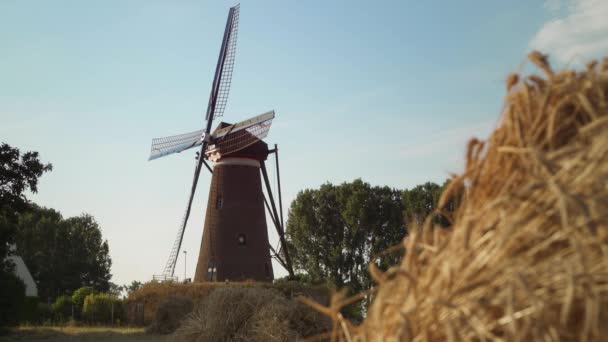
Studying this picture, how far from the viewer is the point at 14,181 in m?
26.4

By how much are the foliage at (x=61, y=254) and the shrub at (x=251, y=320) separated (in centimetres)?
5537

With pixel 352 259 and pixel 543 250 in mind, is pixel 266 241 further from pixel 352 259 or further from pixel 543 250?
pixel 543 250

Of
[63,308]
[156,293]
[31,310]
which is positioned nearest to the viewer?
[156,293]

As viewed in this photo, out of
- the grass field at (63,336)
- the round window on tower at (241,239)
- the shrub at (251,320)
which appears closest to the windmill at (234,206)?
the round window on tower at (241,239)

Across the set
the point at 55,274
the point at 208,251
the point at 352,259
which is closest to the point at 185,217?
the point at 208,251

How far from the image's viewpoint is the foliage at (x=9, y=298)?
80.2 ft

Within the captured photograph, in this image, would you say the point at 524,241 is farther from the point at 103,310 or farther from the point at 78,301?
the point at 78,301

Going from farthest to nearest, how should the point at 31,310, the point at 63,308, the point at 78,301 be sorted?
the point at 78,301 → the point at 63,308 → the point at 31,310

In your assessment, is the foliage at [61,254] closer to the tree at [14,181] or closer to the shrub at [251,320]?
the tree at [14,181]

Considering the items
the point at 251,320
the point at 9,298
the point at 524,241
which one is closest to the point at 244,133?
the point at 9,298

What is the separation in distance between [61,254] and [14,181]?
147 feet

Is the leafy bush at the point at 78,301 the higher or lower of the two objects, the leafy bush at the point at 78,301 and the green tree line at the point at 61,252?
the lower

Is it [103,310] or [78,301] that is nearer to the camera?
[103,310]

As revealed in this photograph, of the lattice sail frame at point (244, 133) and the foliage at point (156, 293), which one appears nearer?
the foliage at point (156, 293)
